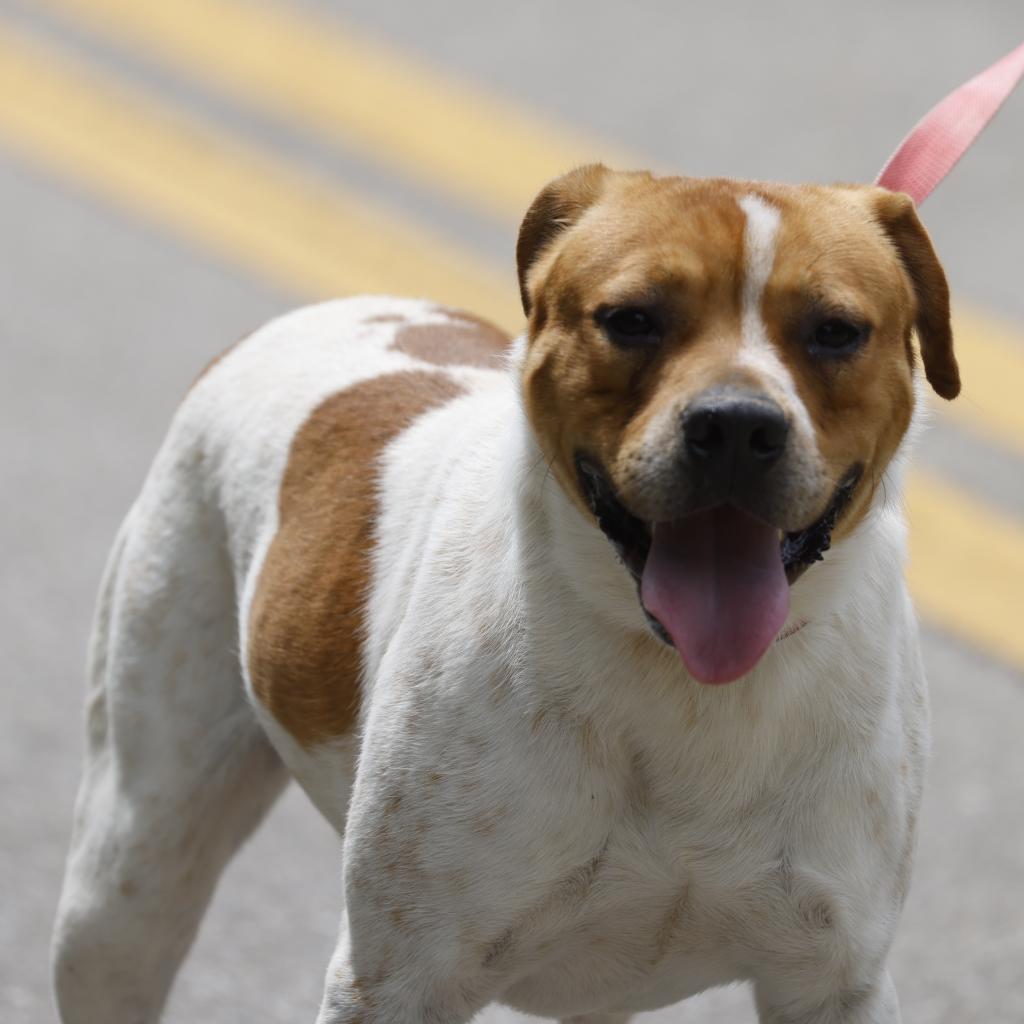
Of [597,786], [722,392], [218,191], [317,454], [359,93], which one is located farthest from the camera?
[359,93]

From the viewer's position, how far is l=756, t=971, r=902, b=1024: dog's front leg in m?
3.20

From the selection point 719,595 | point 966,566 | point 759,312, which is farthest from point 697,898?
point 966,566

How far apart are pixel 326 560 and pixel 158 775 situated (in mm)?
545

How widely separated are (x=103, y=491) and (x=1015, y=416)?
3.12 meters

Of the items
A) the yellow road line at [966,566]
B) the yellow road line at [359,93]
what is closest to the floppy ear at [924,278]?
the yellow road line at [966,566]

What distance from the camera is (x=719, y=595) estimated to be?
9.48ft

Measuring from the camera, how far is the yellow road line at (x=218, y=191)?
796 centimetres

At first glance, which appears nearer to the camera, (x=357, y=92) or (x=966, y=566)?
(x=966, y=566)

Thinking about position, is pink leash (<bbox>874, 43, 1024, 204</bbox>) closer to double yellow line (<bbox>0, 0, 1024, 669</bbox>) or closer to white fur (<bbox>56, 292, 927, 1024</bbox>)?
white fur (<bbox>56, 292, 927, 1024</bbox>)

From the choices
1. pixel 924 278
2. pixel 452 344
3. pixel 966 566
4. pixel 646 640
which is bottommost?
pixel 966 566

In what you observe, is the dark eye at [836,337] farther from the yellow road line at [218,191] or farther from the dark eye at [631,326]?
the yellow road line at [218,191]

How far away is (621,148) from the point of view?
28.3 ft

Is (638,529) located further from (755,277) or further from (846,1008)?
(846,1008)

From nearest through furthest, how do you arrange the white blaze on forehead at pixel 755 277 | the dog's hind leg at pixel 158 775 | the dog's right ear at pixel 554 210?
the white blaze on forehead at pixel 755 277, the dog's right ear at pixel 554 210, the dog's hind leg at pixel 158 775
